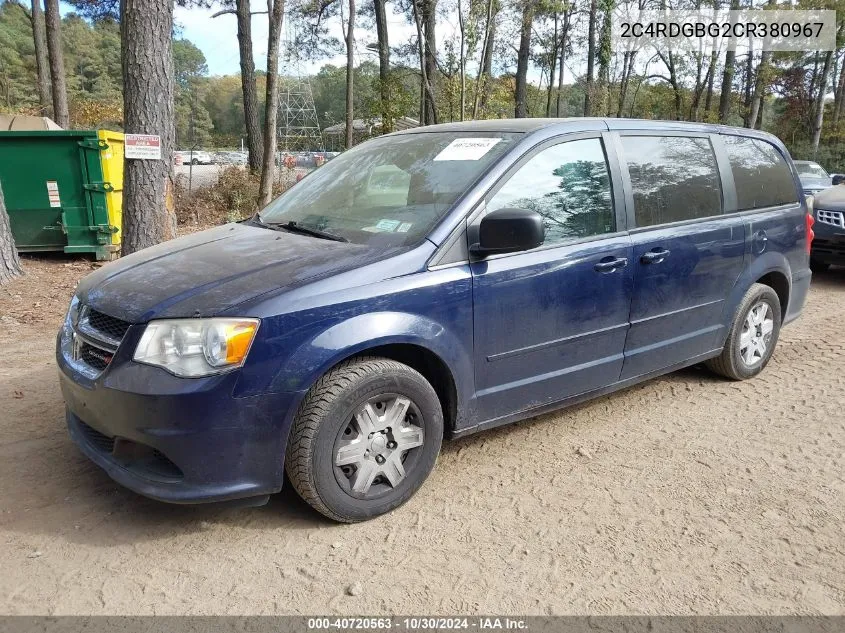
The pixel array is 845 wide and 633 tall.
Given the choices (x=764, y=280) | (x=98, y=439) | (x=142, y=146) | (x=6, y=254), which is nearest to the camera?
(x=98, y=439)

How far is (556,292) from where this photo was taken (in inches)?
132

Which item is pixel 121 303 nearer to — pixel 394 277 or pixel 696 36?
pixel 394 277

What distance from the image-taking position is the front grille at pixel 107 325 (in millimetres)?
2706

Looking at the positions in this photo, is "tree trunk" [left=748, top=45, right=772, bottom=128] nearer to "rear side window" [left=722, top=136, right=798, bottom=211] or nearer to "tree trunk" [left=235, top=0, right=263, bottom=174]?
"tree trunk" [left=235, top=0, right=263, bottom=174]

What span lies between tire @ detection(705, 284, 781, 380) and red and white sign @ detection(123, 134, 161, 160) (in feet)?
17.4

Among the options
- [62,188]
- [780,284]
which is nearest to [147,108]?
[62,188]

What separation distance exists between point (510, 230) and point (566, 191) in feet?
2.49

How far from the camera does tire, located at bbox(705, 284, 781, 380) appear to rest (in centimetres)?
455

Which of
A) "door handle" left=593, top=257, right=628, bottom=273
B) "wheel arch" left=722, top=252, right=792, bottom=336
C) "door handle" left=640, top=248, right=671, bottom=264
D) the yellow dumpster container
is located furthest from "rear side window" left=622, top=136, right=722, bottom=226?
the yellow dumpster container

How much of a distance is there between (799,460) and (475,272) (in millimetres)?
2098

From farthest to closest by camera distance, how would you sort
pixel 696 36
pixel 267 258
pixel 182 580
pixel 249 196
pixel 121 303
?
pixel 696 36
pixel 249 196
pixel 267 258
pixel 121 303
pixel 182 580

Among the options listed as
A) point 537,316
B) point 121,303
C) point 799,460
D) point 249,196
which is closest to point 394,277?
point 537,316

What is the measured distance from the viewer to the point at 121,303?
9.16ft

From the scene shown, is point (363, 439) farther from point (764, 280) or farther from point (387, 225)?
point (764, 280)
